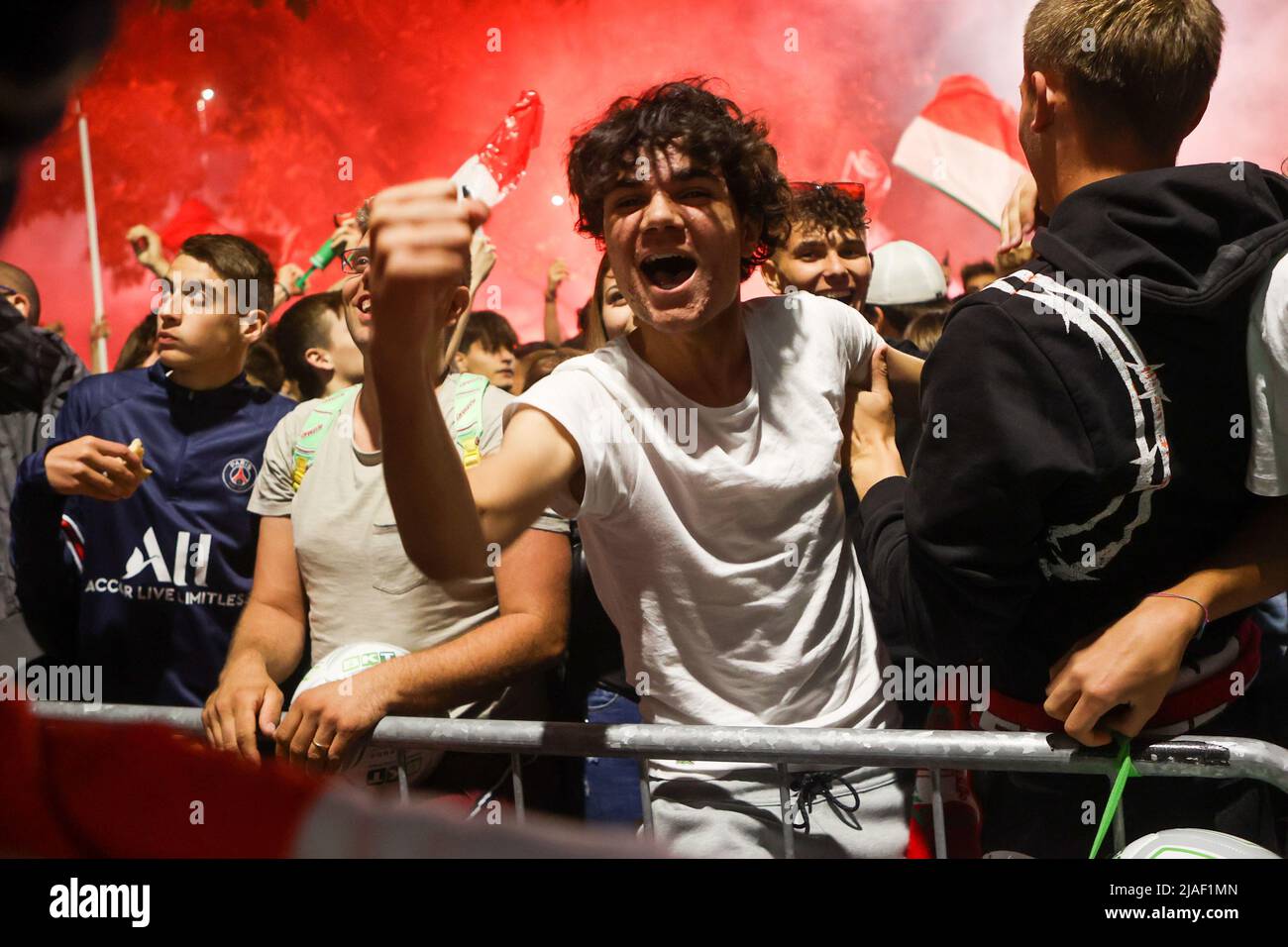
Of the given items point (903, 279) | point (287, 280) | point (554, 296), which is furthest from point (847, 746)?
point (287, 280)

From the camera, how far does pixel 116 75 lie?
6.00 metres

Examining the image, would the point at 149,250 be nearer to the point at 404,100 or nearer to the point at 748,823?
the point at 404,100

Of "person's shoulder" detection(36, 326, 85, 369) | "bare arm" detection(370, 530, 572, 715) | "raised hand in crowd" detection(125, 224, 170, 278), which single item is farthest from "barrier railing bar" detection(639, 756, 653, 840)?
"raised hand in crowd" detection(125, 224, 170, 278)

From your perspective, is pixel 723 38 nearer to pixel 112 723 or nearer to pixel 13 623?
pixel 13 623

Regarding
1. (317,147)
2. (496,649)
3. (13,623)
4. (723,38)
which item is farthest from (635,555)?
(317,147)

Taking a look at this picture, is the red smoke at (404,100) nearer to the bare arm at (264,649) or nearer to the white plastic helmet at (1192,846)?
the bare arm at (264,649)

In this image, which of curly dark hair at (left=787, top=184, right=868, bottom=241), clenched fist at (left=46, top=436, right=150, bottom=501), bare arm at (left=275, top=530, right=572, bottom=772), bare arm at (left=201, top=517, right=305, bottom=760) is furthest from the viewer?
curly dark hair at (left=787, top=184, right=868, bottom=241)

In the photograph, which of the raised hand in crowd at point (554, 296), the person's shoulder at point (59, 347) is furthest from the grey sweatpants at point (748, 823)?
the raised hand in crowd at point (554, 296)

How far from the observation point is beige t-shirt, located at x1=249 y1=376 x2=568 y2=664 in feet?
8.01

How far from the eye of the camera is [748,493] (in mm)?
1956

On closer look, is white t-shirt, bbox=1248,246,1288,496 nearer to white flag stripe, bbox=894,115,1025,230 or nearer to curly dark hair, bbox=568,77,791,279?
curly dark hair, bbox=568,77,791,279

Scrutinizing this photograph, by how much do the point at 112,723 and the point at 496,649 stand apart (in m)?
1.65

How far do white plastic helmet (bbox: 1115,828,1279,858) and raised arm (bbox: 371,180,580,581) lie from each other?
0.94m

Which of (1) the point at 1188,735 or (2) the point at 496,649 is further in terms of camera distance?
(2) the point at 496,649
